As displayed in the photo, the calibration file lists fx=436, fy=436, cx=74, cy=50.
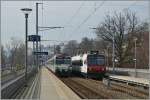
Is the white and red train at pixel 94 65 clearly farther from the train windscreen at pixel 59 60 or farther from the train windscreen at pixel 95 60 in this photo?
the train windscreen at pixel 59 60

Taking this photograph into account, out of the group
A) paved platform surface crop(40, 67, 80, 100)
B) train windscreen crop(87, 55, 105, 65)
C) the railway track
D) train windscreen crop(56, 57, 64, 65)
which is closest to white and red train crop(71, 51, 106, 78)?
train windscreen crop(87, 55, 105, 65)

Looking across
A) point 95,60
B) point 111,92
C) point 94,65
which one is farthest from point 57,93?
point 95,60

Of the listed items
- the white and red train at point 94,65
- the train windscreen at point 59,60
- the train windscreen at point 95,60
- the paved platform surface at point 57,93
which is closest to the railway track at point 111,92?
the paved platform surface at point 57,93

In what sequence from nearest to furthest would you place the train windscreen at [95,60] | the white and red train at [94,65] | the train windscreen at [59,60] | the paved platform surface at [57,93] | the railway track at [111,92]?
the paved platform surface at [57,93]
the railway track at [111,92]
the white and red train at [94,65]
the train windscreen at [95,60]
the train windscreen at [59,60]

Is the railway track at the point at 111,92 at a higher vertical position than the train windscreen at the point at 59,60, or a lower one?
lower

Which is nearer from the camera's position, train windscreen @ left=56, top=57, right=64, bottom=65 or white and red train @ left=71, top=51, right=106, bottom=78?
white and red train @ left=71, top=51, right=106, bottom=78

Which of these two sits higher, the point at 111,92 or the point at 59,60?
the point at 59,60

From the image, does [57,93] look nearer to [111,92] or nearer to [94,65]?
[111,92]

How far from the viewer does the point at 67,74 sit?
200 feet

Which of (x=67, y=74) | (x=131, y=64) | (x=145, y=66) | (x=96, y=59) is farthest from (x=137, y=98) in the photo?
(x=131, y=64)

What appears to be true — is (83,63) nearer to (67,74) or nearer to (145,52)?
(67,74)

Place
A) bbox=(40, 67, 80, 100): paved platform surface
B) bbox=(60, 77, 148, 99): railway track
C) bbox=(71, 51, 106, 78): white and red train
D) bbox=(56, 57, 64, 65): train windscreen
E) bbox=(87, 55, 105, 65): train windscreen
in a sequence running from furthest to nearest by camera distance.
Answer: bbox=(56, 57, 64, 65): train windscreen
bbox=(87, 55, 105, 65): train windscreen
bbox=(71, 51, 106, 78): white and red train
bbox=(60, 77, 148, 99): railway track
bbox=(40, 67, 80, 100): paved platform surface

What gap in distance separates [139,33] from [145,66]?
23.0 feet

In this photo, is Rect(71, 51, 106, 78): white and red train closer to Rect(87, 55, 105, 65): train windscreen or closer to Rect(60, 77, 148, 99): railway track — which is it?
Rect(87, 55, 105, 65): train windscreen
